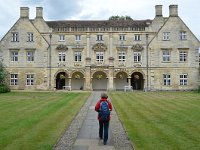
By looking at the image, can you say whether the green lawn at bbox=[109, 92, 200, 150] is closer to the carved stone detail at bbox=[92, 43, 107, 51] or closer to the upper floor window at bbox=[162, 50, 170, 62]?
the carved stone detail at bbox=[92, 43, 107, 51]

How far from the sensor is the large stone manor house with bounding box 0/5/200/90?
5878 cm

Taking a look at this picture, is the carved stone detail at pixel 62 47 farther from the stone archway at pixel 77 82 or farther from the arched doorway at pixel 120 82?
the arched doorway at pixel 120 82

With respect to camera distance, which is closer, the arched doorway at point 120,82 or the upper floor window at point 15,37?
the upper floor window at point 15,37

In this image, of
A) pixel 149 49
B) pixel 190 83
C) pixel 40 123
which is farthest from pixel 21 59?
pixel 40 123

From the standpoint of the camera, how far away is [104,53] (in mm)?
59312

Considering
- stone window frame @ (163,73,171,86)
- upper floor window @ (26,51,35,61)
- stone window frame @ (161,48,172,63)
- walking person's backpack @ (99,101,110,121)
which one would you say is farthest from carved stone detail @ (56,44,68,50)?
walking person's backpack @ (99,101,110,121)

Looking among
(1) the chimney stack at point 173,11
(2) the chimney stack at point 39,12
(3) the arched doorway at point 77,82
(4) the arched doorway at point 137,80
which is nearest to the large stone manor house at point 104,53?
(1) the chimney stack at point 173,11

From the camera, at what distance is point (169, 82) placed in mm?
58875

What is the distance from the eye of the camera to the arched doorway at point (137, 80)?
205ft

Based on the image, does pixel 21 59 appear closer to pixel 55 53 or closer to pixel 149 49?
pixel 55 53

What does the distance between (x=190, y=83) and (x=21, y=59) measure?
27.2m

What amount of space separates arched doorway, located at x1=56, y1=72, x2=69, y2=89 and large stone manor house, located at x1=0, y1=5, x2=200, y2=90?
6.26 ft

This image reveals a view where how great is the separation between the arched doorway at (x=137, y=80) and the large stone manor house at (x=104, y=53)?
10.1ft

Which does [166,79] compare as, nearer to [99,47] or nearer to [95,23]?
[99,47]
